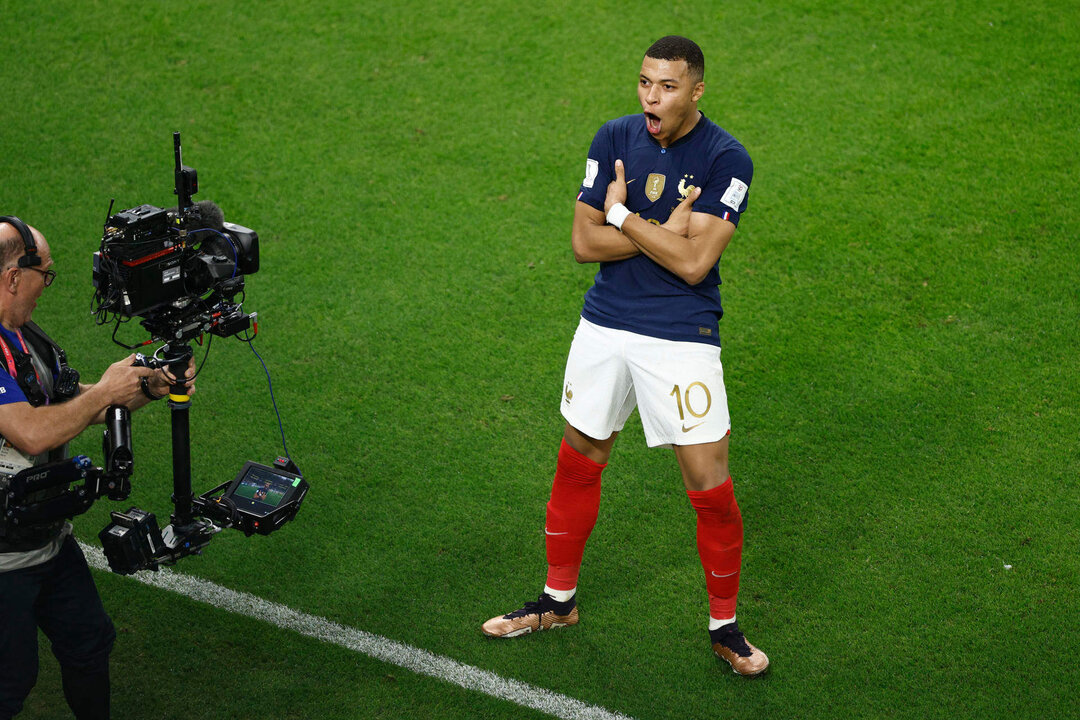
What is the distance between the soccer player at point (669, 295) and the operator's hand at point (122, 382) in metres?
1.62

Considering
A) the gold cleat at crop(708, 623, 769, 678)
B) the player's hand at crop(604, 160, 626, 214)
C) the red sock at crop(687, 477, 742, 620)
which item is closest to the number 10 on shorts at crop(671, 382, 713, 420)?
the red sock at crop(687, 477, 742, 620)

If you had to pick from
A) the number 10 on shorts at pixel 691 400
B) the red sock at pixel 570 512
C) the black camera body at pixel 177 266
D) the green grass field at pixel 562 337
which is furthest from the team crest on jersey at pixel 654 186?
the green grass field at pixel 562 337

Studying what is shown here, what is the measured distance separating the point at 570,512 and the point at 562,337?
1895 mm

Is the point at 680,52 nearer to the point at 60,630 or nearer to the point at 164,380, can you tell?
the point at 164,380

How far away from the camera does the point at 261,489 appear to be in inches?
160

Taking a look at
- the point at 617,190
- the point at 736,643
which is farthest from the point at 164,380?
the point at 736,643

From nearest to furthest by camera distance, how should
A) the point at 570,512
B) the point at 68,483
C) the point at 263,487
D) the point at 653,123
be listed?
the point at 68,483, the point at 653,123, the point at 263,487, the point at 570,512

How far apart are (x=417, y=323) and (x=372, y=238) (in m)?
0.91

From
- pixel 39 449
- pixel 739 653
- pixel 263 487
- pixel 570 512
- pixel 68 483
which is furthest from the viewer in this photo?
pixel 570 512

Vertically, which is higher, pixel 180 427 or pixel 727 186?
pixel 727 186

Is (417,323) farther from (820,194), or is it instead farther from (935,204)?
(935,204)

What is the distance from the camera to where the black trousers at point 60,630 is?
3.51 m

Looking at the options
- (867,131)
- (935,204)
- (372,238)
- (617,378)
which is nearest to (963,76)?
(867,131)

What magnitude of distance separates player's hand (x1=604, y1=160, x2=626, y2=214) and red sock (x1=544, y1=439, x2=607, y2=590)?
3.32 ft
